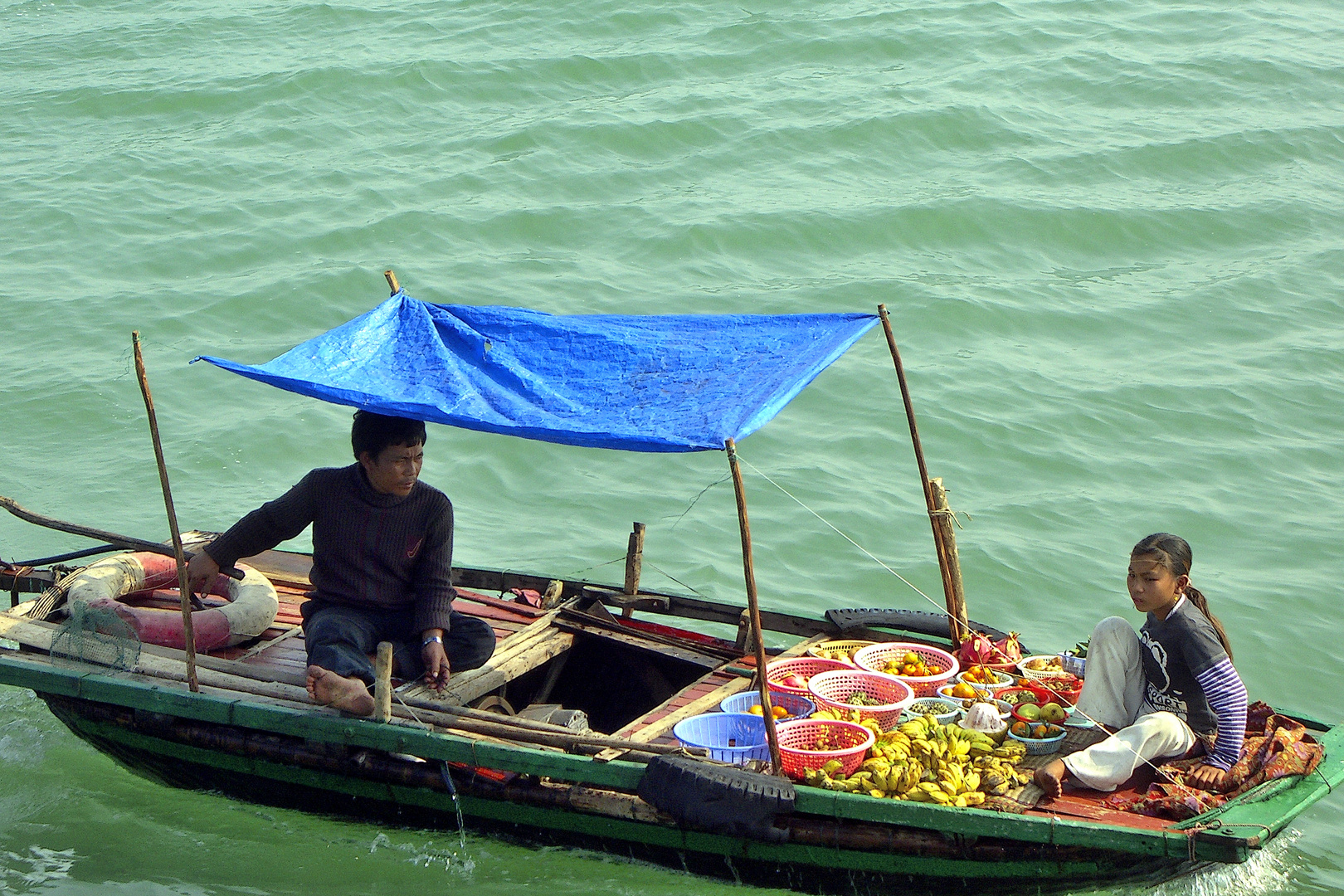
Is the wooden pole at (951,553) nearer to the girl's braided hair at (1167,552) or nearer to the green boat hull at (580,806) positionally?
the girl's braided hair at (1167,552)

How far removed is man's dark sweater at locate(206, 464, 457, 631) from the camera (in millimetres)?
4574

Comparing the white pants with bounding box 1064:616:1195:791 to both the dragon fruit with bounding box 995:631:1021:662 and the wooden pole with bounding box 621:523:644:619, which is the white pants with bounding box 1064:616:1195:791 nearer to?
the dragon fruit with bounding box 995:631:1021:662

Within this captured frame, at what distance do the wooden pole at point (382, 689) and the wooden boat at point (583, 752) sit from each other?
0.03 meters

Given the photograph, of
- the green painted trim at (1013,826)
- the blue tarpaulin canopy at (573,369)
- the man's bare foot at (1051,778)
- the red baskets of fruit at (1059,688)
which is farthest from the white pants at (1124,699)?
the blue tarpaulin canopy at (573,369)

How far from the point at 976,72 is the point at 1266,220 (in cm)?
330

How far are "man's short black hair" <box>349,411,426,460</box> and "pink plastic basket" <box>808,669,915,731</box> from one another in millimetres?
1623

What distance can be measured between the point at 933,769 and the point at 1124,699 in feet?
2.47

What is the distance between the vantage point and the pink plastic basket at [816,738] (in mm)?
3982

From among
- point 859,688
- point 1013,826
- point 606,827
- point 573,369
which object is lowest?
point 606,827

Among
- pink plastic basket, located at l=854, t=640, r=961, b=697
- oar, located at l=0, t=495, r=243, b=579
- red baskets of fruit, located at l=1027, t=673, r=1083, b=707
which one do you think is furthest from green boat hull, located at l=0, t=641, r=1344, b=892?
pink plastic basket, located at l=854, t=640, r=961, b=697

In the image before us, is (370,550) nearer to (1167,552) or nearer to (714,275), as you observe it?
(1167,552)

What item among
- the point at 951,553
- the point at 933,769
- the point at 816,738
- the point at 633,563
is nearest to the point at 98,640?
the point at 633,563

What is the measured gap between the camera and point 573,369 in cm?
437

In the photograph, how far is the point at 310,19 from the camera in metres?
13.9
